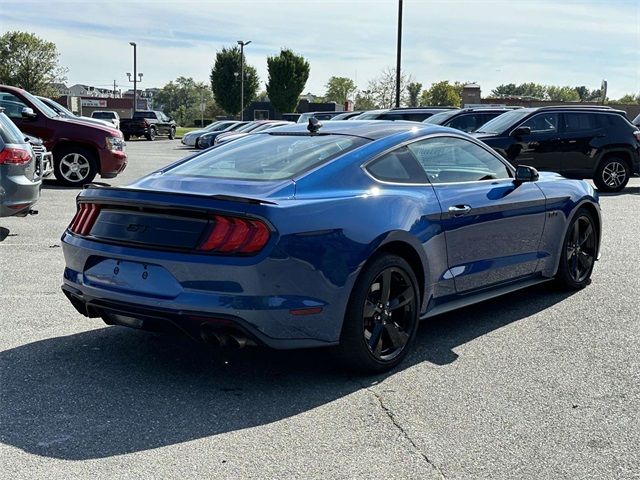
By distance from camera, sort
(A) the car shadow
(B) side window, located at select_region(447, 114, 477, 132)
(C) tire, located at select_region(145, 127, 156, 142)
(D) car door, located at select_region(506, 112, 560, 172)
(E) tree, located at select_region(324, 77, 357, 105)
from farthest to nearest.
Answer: (E) tree, located at select_region(324, 77, 357, 105) → (C) tire, located at select_region(145, 127, 156, 142) → (B) side window, located at select_region(447, 114, 477, 132) → (D) car door, located at select_region(506, 112, 560, 172) → (A) the car shadow

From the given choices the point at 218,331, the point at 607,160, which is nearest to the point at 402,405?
the point at 218,331

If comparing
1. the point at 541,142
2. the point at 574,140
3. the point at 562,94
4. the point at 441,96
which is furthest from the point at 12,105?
the point at 562,94

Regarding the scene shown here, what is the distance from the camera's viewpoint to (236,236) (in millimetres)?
3980

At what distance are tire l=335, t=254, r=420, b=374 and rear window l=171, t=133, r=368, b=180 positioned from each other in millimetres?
760

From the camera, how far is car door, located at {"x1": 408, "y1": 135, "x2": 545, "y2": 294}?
204 inches

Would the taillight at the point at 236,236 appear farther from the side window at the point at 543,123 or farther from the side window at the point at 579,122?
the side window at the point at 579,122

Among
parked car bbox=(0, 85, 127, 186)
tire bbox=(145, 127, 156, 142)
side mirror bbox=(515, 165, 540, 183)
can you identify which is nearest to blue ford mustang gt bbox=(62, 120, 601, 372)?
side mirror bbox=(515, 165, 540, 183)

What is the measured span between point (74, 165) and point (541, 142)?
8897 mm

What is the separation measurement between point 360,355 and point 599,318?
2.44m

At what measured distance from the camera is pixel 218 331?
13.1 feet

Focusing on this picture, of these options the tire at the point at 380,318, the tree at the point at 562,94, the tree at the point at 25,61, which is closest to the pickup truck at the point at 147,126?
the tree at the point at 25,61

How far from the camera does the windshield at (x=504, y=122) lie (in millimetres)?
14445

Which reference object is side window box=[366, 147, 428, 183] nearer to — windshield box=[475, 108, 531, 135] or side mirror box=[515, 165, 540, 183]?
side mirror box=[515, 165, 540, 183]

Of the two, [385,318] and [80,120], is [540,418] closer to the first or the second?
[385,318]
